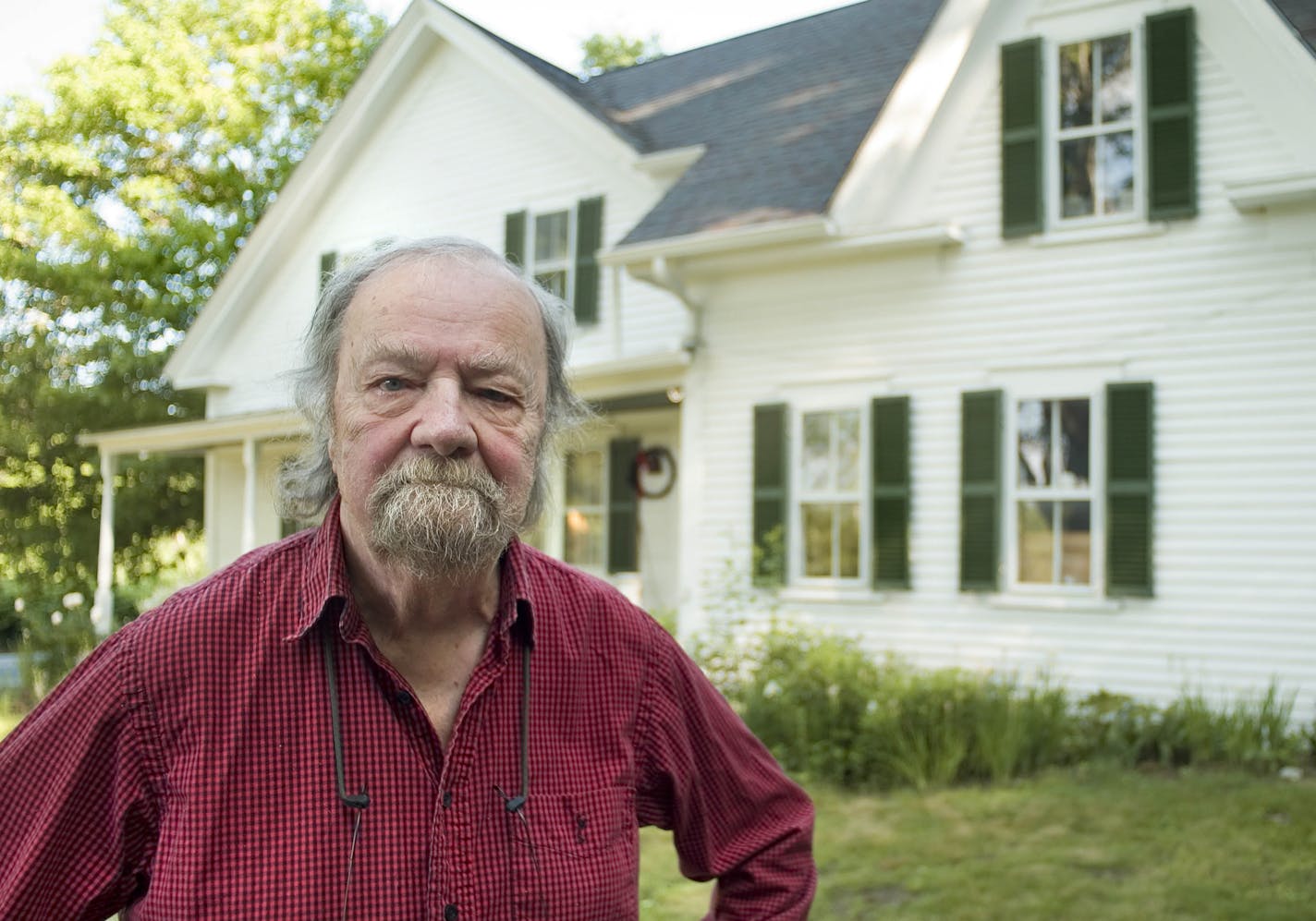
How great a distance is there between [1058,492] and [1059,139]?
2.84 metres

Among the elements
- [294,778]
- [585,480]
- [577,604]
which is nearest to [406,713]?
[294,778]

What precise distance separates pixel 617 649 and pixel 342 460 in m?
0.55

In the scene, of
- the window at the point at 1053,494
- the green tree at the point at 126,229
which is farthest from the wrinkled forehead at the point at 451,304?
the green tree at the point at 126,229

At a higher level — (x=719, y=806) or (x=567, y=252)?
(x=567, y=252)

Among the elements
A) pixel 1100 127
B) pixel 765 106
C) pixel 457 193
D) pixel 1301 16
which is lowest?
pixel 1100 127

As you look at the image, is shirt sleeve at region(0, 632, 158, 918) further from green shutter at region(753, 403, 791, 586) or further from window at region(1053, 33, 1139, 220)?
green shutter at region(753, 403, 791, 586)

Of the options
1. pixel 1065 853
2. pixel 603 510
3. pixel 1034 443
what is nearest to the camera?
pixel 1065 853

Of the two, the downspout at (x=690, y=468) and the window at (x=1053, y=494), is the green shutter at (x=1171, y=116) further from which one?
the downspout at (x=690, y=468)

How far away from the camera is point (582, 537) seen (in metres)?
14.7

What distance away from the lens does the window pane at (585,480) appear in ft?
48.3

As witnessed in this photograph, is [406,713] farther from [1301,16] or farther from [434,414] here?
[1301,16]

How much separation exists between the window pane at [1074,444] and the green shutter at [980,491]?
502 millimetres

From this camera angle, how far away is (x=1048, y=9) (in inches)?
421

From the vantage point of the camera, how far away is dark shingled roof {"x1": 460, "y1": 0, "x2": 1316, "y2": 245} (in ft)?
38.8
